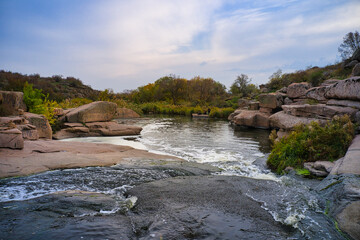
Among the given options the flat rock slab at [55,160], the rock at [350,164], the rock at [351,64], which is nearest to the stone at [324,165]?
the rock at [350,164]

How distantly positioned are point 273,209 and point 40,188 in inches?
153

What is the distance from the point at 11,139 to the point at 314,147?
8014 mm

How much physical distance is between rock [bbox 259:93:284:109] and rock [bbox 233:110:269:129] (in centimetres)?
80

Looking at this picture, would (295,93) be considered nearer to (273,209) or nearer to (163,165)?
(163,165)

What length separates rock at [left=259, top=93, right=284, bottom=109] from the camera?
1719 cm

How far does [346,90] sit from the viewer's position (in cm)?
958

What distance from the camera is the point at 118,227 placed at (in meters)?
2.77

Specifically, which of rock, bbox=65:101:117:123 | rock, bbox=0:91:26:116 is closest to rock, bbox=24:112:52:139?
rock, bbox=0:91:26:116

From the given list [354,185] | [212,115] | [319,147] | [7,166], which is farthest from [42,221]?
[212,115]

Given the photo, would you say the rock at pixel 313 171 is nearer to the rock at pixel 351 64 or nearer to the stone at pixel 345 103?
the stone at pixel 345 103

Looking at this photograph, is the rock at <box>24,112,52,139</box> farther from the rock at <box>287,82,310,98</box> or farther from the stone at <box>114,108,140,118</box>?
the rock at <box>287,82,310,98</box>

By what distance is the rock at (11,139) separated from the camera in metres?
5.79

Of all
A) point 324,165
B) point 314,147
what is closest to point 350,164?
point 324,165

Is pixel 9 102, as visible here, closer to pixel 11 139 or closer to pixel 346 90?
pixel 11 139
